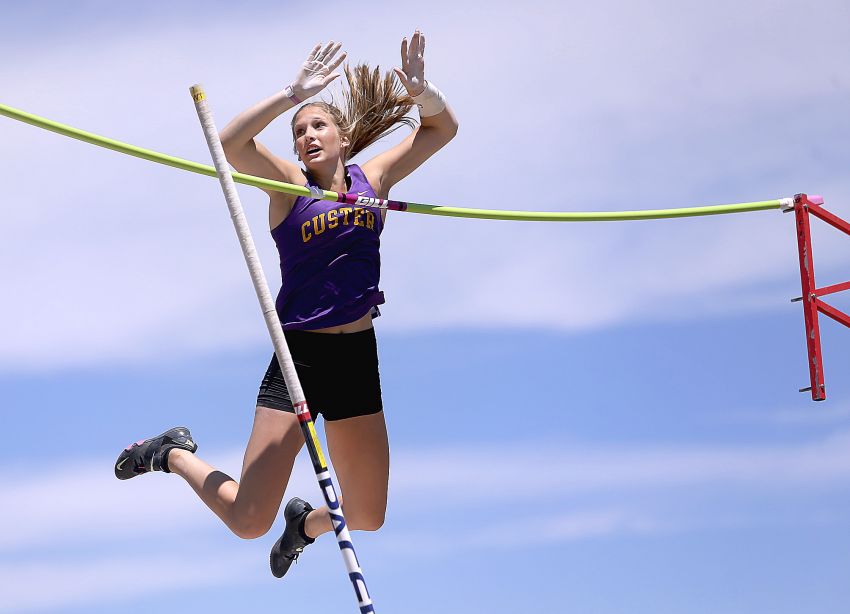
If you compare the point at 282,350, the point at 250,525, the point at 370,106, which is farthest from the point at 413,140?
the point at 250,525

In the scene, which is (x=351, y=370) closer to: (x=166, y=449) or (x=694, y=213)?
(x=166, y=449)

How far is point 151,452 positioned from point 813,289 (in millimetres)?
4397

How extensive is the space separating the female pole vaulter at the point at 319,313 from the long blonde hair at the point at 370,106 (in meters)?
0.26

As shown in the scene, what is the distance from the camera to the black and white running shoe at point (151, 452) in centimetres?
802

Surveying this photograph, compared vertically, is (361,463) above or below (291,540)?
above

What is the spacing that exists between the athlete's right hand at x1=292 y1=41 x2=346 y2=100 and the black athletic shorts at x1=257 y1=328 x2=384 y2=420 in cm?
137

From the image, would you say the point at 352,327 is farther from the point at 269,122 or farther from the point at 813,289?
the point at 813,289

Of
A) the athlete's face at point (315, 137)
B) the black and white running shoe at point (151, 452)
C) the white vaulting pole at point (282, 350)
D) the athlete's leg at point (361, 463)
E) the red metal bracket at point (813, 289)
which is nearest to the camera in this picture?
the white vaulting pole at point (282, 350)

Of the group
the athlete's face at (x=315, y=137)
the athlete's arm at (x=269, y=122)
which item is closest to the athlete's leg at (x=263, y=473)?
the athlete's arm at (x=269, y=122)

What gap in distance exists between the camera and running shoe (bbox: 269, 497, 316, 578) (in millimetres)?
8258

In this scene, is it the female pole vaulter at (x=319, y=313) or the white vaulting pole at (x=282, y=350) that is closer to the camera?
the white vaulting pole at (x=282, y=350)

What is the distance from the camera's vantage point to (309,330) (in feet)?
23.9

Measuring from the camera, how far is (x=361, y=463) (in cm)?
737

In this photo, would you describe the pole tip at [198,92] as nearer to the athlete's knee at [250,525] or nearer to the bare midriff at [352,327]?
the bare midriff at [352,327]
